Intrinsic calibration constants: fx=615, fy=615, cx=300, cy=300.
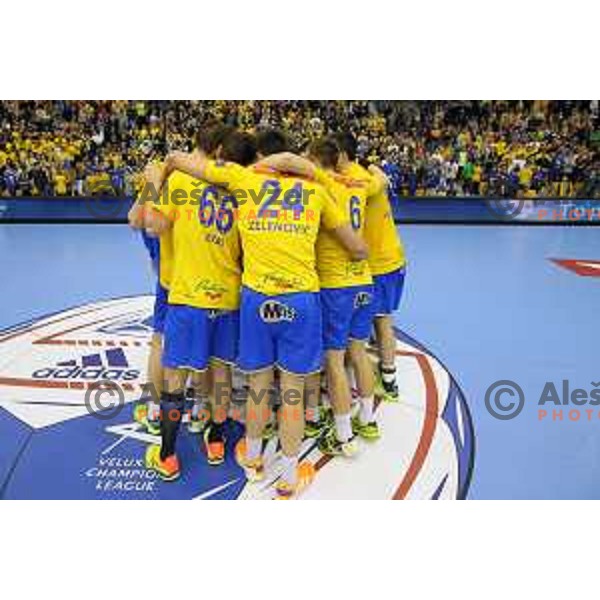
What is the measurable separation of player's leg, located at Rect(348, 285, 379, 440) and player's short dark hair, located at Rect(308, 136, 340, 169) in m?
0.73

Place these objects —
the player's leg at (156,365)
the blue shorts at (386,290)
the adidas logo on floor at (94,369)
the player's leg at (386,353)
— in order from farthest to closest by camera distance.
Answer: the adidas logo on floor at (94,369)
the player's leg at (386,353)
the blue shorts at (386,290)
the player's leg at (156,365)

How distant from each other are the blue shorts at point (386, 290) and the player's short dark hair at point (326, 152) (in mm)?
943

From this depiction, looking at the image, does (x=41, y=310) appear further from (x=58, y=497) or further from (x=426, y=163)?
(x=426, y=163)

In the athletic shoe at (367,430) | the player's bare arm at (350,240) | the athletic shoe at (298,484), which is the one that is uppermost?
the player's bare arm at (350,240)

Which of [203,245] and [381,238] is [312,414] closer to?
[381,238]

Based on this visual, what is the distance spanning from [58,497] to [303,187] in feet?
6.77

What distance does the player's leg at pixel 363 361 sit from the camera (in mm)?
3599

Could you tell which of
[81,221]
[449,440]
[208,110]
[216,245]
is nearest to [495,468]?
[449,440]

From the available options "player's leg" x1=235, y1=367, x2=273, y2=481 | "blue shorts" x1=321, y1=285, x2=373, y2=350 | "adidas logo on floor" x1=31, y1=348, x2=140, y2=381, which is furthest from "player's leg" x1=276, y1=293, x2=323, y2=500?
"adidas logo on floor" x1=31, y1=348, x2=140, y2=381

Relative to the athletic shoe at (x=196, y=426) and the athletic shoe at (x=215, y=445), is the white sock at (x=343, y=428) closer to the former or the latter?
the athletic shoe at (x=215, y=445)

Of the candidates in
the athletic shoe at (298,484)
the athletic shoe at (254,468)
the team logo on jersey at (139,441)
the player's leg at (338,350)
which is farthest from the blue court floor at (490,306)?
the athletic shoe at (254,468)

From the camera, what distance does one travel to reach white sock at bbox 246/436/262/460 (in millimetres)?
3371

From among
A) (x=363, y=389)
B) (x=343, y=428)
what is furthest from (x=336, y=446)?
(x=363, y=389)

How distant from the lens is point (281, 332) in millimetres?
3082
